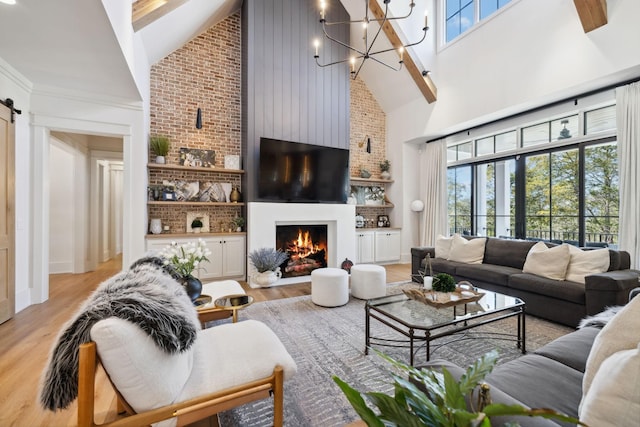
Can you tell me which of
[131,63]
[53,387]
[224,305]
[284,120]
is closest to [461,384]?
[53,387]

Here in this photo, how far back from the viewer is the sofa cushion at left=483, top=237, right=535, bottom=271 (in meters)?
3.65

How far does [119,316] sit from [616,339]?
5.67 ft

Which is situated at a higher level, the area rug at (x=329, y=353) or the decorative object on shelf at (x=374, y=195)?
the decorative object on shelf at (x=374, y=195)

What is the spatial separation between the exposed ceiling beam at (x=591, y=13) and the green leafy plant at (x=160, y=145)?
5687 mm

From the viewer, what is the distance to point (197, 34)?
4.87 metres

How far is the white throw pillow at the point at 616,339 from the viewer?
2.99 ft

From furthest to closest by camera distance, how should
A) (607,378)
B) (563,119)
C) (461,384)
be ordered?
1. (563,119)
2. (607,378)
3. (461,384)

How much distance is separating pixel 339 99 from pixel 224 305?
461 cm

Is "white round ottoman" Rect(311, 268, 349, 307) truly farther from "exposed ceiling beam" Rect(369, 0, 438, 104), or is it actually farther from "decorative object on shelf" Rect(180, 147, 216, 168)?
"exposed ceiling beam" Rect(369, 0, 438, 104)

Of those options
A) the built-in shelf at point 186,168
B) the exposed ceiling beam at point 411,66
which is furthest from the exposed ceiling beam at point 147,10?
the exposed ceiling beam at point 411,66

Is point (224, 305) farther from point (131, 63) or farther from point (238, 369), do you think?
point (131, 63)

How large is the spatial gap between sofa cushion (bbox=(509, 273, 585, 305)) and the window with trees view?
175 cm

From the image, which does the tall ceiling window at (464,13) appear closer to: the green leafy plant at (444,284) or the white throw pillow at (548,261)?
the white throw pillow at (548,261)

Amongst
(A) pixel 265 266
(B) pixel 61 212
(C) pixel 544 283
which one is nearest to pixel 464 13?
(C) pixel 544 283
